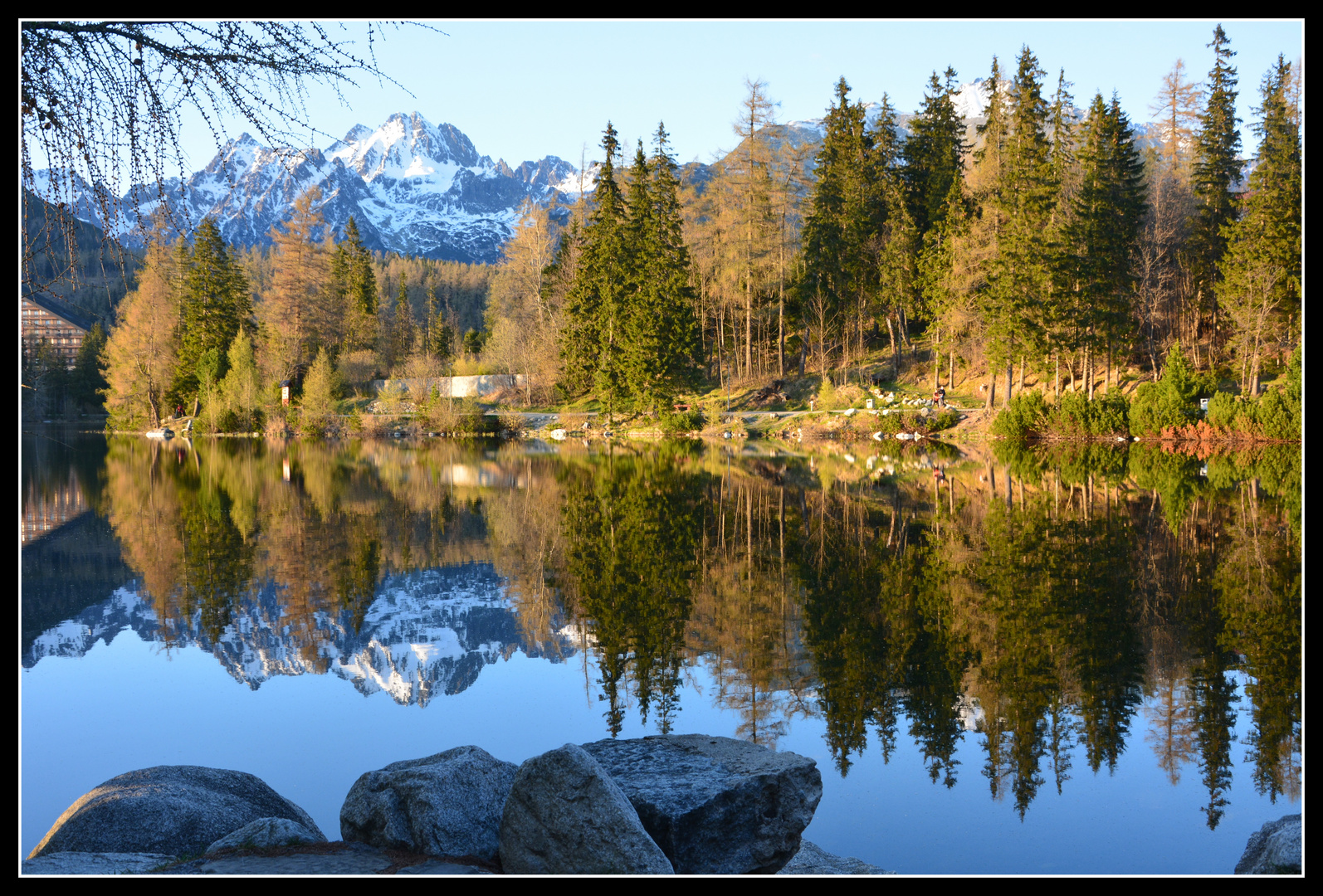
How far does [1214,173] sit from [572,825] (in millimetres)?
41947

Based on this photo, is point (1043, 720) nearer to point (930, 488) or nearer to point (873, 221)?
point (930, 488)

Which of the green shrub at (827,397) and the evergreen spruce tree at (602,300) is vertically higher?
the evergreen spruce tree at (602,300)

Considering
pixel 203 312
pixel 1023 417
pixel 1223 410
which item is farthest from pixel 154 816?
pixel 203 312

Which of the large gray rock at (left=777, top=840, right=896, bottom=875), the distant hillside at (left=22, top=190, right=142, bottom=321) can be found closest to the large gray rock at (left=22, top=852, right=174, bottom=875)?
the distant hillside at (left=22, top=190, right=142, bottom=321)

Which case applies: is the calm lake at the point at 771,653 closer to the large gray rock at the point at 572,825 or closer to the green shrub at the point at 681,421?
the large gray rock at the point at 572,825

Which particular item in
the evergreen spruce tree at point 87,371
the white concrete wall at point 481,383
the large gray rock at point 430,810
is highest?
the evergreen spruce tree at point 87,371

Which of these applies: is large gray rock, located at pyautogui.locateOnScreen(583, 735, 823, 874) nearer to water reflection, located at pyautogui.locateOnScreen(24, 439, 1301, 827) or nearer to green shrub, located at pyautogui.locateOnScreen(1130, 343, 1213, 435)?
water reflection, located at pyautogui.locateOnScreen(24, 439, 1301, 827)

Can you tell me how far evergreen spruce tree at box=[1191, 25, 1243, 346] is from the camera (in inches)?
1387

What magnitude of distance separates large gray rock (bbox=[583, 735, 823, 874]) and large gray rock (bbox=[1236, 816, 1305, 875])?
172 cm

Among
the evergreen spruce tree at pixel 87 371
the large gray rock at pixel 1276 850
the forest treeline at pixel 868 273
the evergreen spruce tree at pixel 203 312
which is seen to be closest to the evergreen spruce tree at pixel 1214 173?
the forest treeline at pixel 868 273

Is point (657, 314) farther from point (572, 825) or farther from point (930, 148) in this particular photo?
point (572, 825)

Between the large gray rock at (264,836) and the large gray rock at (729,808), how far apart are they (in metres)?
1.36

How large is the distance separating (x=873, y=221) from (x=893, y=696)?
3975cm

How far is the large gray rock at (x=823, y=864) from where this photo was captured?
3.86 m
